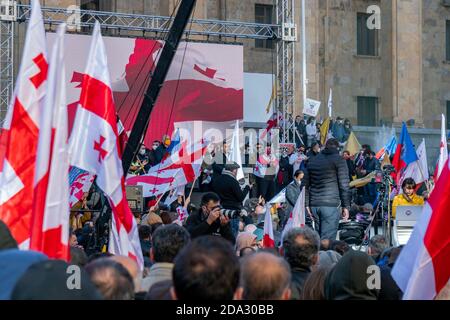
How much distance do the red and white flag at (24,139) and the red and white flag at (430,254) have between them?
236cm

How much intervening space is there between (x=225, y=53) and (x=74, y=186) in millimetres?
18445

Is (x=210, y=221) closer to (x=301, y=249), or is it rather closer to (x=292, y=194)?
(x=301, y=249)

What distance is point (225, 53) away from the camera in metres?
32.5

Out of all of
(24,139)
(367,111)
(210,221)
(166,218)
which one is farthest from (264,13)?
(24,139)

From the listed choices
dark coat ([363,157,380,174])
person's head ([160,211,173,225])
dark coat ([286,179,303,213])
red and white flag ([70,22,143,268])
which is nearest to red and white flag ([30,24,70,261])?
red and white flag ([70,22,143,268])

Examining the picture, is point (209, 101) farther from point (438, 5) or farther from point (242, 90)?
point (438, 5)

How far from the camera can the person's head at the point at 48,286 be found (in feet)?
13.1

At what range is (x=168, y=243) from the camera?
22.4 ft

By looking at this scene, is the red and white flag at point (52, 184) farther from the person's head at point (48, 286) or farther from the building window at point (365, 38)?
the building window at point (365, 38)

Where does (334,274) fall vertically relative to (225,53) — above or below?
below

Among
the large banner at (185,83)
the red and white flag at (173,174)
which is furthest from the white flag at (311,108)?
the red and white flag at (173,174)

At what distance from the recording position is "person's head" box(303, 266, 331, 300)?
6.47 metres

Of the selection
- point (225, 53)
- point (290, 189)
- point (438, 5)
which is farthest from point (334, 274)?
point (438, 5)
